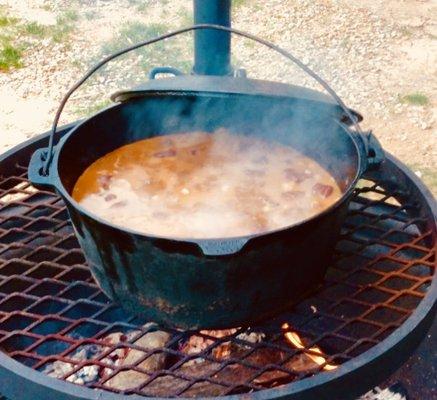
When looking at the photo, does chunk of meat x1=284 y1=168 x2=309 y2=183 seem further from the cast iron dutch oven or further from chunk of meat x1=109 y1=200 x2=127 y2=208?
chunk of meat x1=109 y1=200 x2=127 y2=208

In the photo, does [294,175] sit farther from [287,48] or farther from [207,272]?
[287,48]

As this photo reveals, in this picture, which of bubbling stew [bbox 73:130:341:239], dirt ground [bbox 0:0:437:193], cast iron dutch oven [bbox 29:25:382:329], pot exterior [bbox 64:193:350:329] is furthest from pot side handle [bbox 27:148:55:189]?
dirt ground [bbox 0:0:437:193]

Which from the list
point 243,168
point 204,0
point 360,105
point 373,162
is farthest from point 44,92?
point 373,162

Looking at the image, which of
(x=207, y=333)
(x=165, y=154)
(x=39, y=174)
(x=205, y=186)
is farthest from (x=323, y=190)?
(x=39, y=174)

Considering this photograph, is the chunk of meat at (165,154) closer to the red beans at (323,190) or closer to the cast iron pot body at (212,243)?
the cast iron pot body at (212,243)

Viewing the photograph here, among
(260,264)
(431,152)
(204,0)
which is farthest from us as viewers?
(431,152)

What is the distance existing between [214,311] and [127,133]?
0.86 m

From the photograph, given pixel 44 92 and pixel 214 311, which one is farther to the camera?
pixel 44 92

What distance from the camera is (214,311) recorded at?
1749 mm

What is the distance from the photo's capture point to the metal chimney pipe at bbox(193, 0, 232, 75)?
252cm

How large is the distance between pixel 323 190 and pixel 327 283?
30cm

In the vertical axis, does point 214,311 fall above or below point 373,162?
below

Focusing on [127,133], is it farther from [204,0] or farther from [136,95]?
[204,0]

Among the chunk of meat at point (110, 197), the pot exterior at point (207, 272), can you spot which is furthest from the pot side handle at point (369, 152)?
the chunk of meat at point (110, 197)
